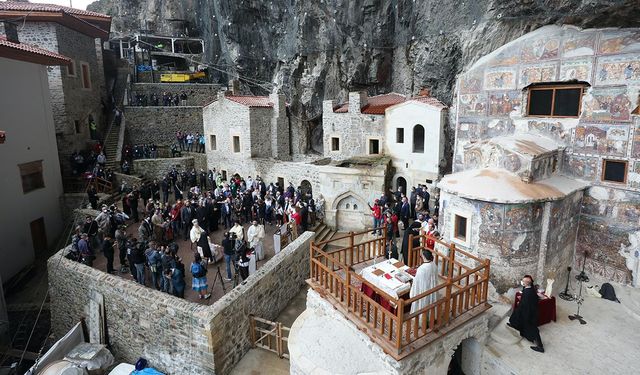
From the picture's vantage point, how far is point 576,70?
10.6 metres

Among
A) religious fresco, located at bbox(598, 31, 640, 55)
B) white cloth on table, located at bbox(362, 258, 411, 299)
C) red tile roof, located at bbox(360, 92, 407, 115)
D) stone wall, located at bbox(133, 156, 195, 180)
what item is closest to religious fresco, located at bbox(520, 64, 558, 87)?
religious fresco, located at bbox(598, 31, 640, 55)

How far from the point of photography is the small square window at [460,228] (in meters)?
10.8

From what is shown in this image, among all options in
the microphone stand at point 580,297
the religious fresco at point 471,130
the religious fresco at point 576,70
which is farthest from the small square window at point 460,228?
the religious fresco at point 576,70

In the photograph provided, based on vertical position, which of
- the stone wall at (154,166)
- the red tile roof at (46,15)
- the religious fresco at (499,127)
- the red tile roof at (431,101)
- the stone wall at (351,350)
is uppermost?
the red tile roof at (46,15)

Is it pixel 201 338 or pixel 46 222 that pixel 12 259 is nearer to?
pixel 46 222

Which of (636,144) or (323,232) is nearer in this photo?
(636,144)

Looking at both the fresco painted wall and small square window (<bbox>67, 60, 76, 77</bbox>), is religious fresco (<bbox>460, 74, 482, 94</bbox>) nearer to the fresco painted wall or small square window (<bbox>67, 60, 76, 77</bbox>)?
the fresco painted wall

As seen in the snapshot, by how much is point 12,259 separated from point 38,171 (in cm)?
402

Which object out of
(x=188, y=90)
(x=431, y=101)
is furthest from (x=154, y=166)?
(x=431, y=101)

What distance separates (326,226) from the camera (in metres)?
18.1

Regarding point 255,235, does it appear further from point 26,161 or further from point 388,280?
point 26,161

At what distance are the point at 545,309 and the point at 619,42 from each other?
704 centimetres

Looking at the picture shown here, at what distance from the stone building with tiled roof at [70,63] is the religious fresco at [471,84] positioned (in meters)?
20.0

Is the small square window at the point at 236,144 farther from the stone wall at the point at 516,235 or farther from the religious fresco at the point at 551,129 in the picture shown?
the religious fresco at the point at 551,129
